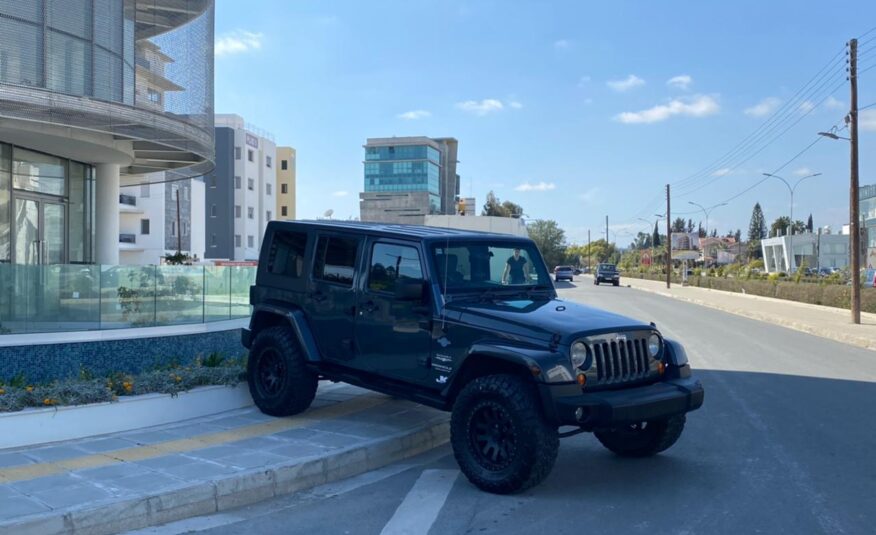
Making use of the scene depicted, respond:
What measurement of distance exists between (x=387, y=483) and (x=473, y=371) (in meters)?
1.25

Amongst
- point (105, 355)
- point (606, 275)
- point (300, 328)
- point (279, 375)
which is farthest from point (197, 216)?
point (300, 328)

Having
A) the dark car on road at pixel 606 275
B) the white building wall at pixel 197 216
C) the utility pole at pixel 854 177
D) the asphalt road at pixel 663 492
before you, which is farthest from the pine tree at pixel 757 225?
the asphalt road at pixel 663 492

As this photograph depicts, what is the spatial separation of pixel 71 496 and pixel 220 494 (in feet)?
3.45

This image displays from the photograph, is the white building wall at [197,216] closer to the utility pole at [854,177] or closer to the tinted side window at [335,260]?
the utility pole at [854,177]

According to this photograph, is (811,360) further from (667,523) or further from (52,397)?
(52,397)

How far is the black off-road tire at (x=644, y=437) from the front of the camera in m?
6.88

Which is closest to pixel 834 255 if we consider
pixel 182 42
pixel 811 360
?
pixel 811 360

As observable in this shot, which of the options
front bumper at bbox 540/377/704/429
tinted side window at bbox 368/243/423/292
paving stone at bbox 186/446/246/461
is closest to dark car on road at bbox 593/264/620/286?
tinted side window at bbox 368/243/423/292

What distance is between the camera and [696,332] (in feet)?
67.9

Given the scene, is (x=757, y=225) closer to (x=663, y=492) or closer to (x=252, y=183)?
(x=252, y=183)

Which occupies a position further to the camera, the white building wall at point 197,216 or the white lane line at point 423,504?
the white building wall at point 197,216

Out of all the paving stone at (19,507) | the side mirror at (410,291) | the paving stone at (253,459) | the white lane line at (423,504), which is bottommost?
the white lane line at (423,504)

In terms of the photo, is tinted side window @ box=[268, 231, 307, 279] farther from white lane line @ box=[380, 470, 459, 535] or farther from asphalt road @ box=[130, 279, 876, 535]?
white lane line @ box=[380, 470, 459, 535]

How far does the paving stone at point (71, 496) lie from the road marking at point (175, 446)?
53 cm
